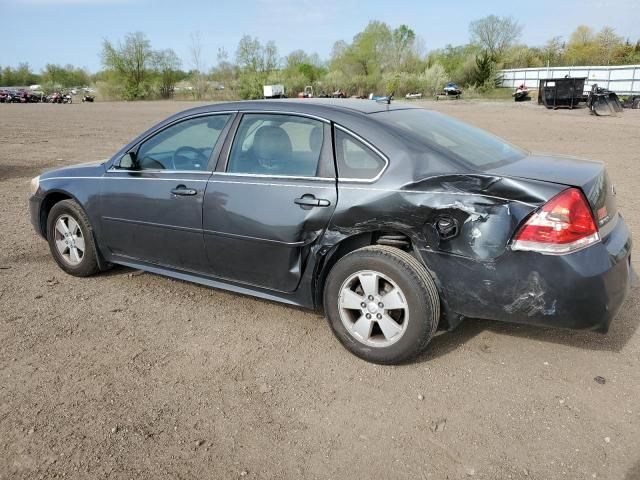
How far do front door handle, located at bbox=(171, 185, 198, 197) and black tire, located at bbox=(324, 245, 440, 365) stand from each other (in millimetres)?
1258

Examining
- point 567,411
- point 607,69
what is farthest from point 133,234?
point 607,69

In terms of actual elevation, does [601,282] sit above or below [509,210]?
below

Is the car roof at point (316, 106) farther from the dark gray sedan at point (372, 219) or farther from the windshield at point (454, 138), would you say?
the windshield at point (454, 138)

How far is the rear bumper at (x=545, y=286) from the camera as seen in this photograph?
283 centimetres

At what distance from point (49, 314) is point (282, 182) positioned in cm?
221

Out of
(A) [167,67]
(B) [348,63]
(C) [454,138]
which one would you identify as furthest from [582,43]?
(C) [454,138]

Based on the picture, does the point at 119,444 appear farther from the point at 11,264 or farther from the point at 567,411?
the point at 11,264

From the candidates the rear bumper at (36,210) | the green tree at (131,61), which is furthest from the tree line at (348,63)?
the rear bumper at (36,210)

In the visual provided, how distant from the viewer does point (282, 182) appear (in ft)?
11.7

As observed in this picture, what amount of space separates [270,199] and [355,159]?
631 mm

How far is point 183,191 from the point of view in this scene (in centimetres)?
395

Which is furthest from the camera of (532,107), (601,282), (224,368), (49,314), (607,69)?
(607,69)

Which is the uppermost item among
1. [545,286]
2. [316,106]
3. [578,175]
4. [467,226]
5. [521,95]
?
[316,106]

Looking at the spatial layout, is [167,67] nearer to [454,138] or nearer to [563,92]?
[563,92]
